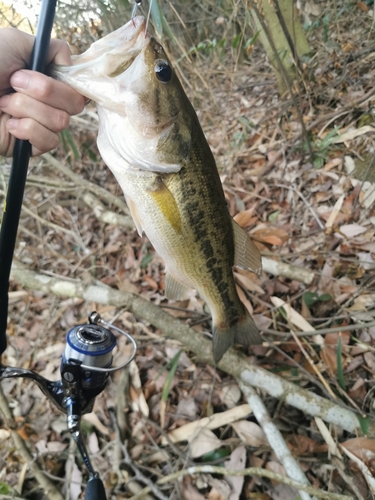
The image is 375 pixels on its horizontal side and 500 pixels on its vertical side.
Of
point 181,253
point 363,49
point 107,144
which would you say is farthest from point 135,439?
point 363,49

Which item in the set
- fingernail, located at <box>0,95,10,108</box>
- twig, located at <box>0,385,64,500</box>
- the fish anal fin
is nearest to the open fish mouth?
fingernail, located at <box>0,95,10,108</box>

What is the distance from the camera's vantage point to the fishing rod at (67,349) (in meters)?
1.25

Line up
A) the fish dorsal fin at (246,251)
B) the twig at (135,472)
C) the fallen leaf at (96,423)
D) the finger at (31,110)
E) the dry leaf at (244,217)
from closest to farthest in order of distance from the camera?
the finger at (31,110)
the fish dorsal fin at (246,251)
the twig at (135,472)
the fallen leaf at (96,423)
the dry leaf at (244,217)

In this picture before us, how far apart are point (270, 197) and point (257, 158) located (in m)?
0.67

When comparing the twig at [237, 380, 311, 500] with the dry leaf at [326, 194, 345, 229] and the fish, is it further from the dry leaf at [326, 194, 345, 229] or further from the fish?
the dry leaf at [326, 194, 345, 229]

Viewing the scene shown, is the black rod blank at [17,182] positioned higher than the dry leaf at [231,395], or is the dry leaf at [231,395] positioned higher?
the black rod blank at [17,182]

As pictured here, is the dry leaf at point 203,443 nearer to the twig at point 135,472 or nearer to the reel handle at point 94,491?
the twig at point 135,472

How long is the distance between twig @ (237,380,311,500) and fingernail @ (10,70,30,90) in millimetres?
1960

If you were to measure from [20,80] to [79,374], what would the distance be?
44.6 inches

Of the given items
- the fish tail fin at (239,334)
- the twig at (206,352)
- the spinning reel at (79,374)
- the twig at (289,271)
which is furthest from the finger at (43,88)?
the twig at (289,271)

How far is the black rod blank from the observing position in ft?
3.96

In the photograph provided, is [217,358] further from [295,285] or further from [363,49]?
[363,49]

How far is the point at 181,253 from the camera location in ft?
5.66

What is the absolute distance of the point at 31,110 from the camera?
1.34 metres
